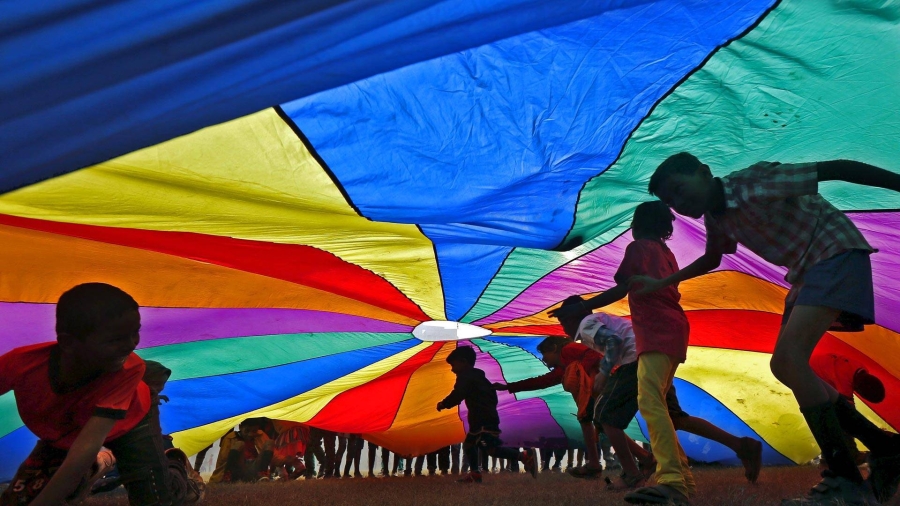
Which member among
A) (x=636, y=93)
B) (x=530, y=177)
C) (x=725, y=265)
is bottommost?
(x=725, y=265)

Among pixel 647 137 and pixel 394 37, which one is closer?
pixel 394 37

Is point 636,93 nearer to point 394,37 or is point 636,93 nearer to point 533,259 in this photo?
point 394,37

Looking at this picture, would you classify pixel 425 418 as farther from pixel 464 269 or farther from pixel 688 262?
pixel 688 262

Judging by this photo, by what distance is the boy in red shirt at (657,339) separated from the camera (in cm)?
241

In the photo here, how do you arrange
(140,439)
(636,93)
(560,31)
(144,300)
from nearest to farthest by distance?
(560,31) < (636,93) < (140,439) < (144,300)

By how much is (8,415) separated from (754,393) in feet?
16.2

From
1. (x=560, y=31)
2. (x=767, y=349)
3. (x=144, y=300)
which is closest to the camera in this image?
(x=560, y=31)

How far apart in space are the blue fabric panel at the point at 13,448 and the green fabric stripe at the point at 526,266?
282 centimetres

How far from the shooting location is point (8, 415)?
421cm

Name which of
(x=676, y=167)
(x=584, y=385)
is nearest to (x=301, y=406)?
(x=584, y=385)

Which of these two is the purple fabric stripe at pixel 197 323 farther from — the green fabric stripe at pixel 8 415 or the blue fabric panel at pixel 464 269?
the blue fabric panel at pixel 464 269

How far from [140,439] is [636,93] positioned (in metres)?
1.99

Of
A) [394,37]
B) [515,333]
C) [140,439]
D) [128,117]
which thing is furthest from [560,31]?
[515,333]

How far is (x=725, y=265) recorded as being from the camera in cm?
400
